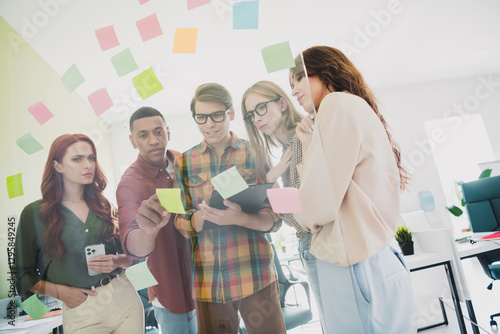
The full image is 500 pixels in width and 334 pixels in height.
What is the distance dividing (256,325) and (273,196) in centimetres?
26

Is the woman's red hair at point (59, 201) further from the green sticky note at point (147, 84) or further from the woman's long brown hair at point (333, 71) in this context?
the woman's long brown hair at point (333, 71)

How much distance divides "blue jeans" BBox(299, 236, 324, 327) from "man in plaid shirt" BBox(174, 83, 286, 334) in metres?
0.08

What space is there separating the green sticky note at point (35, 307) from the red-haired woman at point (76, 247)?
0.02 m

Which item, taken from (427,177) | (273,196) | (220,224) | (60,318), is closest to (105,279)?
(60,318)

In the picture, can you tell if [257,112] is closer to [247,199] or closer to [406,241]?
[247,199]

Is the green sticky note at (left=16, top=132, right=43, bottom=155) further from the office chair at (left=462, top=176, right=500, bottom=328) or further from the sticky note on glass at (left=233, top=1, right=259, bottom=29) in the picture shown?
the office chair at (left=462, top=176, right=500, bottom=328)

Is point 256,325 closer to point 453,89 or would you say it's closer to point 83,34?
point 83,34

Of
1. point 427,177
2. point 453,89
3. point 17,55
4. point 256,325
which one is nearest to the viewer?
point 256,325

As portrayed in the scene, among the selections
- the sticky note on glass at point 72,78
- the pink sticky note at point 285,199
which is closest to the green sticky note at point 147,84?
the sticky note on glass at point 72,78

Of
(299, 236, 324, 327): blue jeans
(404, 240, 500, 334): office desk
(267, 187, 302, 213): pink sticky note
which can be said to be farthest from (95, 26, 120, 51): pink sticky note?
(404, 240, 500, 334): office desk

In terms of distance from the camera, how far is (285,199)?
617 mm

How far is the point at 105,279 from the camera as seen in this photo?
626mm

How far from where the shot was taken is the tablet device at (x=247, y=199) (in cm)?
61

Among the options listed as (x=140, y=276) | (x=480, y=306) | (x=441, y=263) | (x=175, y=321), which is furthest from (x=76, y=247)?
(x=480, y=306)
